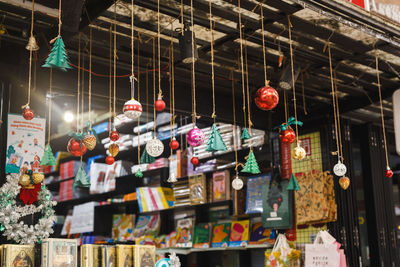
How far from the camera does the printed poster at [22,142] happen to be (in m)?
4.08

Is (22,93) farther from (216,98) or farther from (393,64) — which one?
(393,64)

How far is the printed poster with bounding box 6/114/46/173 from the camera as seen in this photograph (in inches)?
161

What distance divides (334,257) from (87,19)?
3.09 meters

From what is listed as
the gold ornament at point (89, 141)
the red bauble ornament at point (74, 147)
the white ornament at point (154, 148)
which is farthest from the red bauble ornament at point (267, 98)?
the red bauble ornament at point (74, 147)

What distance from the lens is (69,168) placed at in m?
8.23

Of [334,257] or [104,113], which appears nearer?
[334,257]

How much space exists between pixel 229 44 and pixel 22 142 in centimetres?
193

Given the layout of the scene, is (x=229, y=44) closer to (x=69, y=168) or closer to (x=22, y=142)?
(x=22, y=142)

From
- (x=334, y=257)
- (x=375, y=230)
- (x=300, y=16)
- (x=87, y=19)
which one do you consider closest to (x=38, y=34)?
(x=87, y=19)

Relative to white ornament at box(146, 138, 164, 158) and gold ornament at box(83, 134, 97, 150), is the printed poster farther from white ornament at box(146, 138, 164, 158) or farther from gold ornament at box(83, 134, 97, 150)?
white ornament at box(146, 138, 164, 158)

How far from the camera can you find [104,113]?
26.3ft

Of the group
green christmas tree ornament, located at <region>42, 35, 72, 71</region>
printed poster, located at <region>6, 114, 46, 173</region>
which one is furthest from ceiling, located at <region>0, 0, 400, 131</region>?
green christmas tree ornament, located at <region>42, 35, 72, 71</region>

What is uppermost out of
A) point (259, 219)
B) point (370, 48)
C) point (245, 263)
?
point (370, 48)

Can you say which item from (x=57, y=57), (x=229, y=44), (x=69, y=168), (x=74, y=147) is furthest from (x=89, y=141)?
(x=69, y=168)
